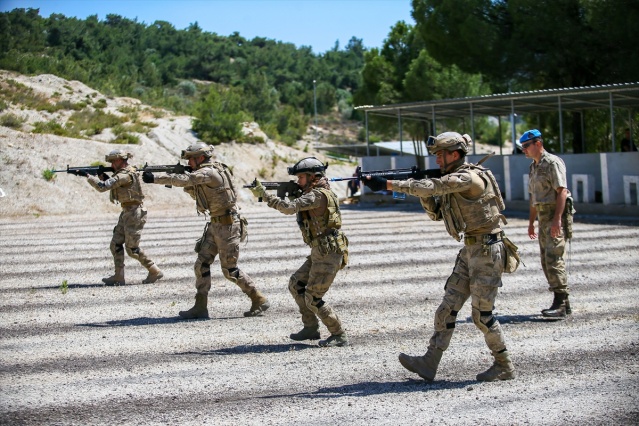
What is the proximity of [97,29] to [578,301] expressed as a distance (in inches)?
1704

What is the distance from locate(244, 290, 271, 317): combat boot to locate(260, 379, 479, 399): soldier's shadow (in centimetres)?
318

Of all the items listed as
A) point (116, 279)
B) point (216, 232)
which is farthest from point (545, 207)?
point (116, 279)

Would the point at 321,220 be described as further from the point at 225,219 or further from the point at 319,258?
the point at 225,219

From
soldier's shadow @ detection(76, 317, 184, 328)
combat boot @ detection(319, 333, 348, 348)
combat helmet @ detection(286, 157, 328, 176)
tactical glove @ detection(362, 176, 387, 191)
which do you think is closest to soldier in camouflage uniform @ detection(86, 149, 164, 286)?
soldier's shadow @ detection(76, 317, 184, 328)

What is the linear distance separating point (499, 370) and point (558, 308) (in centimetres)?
278

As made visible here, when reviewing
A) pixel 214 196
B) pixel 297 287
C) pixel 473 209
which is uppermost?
pixel 214 196

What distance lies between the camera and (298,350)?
8273 mm

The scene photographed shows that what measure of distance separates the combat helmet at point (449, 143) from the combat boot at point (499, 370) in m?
1.77

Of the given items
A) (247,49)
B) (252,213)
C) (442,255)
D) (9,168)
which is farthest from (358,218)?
(247,49)

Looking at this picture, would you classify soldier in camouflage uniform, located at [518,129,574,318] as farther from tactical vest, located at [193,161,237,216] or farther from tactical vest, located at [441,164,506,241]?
tactical vest, located at [193,161,237,216]

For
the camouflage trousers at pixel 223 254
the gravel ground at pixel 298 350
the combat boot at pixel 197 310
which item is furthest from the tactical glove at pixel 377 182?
the combat boot at pixel 197 310

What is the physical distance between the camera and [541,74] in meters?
30.5

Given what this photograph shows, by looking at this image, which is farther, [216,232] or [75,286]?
[75,286]

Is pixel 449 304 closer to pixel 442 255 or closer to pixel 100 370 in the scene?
pixel 100 370
